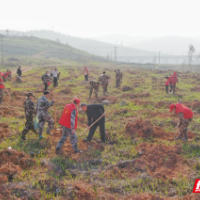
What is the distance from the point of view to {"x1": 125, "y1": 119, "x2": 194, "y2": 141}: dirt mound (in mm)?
7443

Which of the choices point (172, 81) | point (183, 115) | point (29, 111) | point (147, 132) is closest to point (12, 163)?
point (29, 111)

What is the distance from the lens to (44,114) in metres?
6.64

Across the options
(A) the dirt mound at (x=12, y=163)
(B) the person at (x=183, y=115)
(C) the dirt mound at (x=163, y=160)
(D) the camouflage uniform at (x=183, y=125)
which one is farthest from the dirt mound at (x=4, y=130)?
(D) the camouflage uniform at (x=183, y=125)

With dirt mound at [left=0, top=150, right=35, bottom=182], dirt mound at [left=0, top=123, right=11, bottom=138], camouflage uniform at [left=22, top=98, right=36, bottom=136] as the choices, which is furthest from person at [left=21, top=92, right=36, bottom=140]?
dirt mound at [left=0, top=150, right=35, bottom=182]

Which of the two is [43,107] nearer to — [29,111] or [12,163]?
[29,111]

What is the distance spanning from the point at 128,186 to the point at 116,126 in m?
3.98

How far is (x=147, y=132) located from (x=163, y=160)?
76.8 inches

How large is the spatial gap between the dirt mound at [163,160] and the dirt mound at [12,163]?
3.30 meters

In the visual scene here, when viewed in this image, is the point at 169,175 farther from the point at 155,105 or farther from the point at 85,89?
the point at 85,89

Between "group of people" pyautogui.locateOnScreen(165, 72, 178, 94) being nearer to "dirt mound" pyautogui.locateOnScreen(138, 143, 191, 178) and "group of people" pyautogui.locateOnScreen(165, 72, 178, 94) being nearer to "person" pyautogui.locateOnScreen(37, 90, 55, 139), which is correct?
"dirt mound" pyautogui.locateOnScreen(138, 143, 191, 178)

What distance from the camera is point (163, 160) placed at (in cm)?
566

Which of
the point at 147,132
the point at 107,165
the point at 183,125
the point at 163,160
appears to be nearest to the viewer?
the point at 107,165

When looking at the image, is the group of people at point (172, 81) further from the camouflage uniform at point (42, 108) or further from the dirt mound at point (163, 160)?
the camouflage uniform at point (42, 108)

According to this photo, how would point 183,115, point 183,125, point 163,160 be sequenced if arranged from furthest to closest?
point 183,125 → point 183,115 → point 163,160
